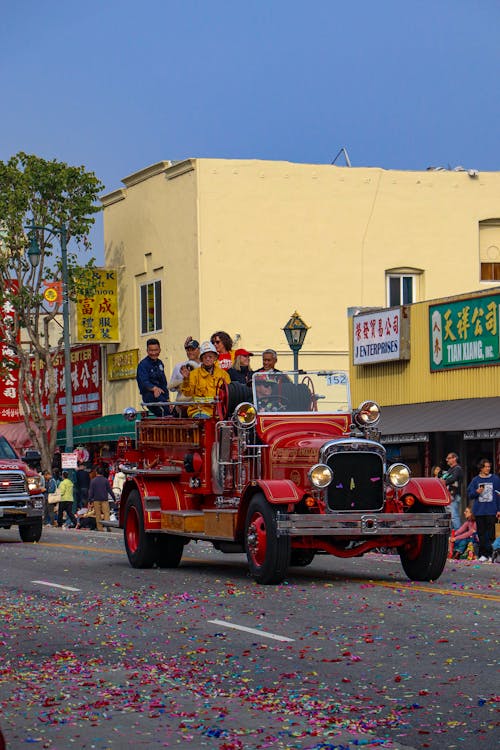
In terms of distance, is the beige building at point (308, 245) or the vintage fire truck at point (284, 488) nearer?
the vintage fire truck at point (284, 488)

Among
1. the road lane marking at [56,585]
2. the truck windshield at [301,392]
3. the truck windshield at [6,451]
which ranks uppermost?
the truck windshield at [301,392]

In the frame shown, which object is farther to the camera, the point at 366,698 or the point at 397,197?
the point at 397,197

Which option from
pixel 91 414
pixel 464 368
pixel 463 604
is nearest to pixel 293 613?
pixel 463 604

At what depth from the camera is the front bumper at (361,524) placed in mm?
16422

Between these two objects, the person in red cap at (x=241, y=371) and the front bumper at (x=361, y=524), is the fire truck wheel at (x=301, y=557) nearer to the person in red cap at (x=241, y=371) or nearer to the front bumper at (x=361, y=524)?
the front bumper at (x=361, y=524)

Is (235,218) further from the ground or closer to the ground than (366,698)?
further from the ground

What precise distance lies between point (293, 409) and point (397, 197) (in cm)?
2813

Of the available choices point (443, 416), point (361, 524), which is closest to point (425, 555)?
point (361, 524)

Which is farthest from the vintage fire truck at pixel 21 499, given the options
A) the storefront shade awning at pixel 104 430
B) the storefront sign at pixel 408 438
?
the storefront shade awning at pixel 104 430

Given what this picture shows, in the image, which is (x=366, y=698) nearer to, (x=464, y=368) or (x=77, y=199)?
(x=464, y=368)

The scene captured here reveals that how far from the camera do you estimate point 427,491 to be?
17250 mm

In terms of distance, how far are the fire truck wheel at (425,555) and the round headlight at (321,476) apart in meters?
1.30

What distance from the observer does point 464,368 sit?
32.2 meters

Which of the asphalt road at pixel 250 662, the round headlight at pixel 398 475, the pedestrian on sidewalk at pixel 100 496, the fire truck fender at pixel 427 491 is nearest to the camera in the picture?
the asphalt road at pixel 250 662
